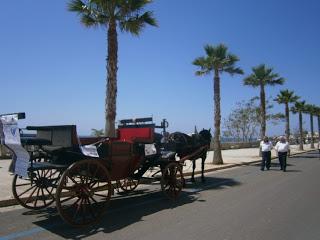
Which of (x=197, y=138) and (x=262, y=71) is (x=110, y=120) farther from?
(x=262, y=71)

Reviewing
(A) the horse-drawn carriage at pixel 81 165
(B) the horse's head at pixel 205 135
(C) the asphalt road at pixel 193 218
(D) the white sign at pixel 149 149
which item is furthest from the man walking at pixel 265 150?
(D) the white sign at pixel 149 149

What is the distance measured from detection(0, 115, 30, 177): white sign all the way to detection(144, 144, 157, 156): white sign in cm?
299

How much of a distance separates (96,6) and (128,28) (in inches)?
62.4

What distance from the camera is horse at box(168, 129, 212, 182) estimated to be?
511 inches

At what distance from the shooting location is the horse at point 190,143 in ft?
42.6

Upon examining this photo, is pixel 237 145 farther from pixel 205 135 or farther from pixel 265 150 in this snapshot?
pixel 205 135

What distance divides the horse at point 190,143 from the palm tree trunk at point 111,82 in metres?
3.38

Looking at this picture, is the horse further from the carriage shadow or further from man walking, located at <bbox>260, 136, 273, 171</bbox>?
man walking, located at <bbox>260, 136, 273, 171</bbox>

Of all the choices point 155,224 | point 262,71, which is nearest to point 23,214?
point 155,224

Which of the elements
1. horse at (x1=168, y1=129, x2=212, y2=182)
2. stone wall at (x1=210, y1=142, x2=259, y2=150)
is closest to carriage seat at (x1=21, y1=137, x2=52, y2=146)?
horse at (x1=168, y1=129, x2=212, y2=182)

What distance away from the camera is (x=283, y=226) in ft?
25.0

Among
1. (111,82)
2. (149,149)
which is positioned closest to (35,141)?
(149,149)

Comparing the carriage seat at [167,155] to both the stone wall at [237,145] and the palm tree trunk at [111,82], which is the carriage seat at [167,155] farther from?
the stone wall at [237,145]

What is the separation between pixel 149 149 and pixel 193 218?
236 centimetres
